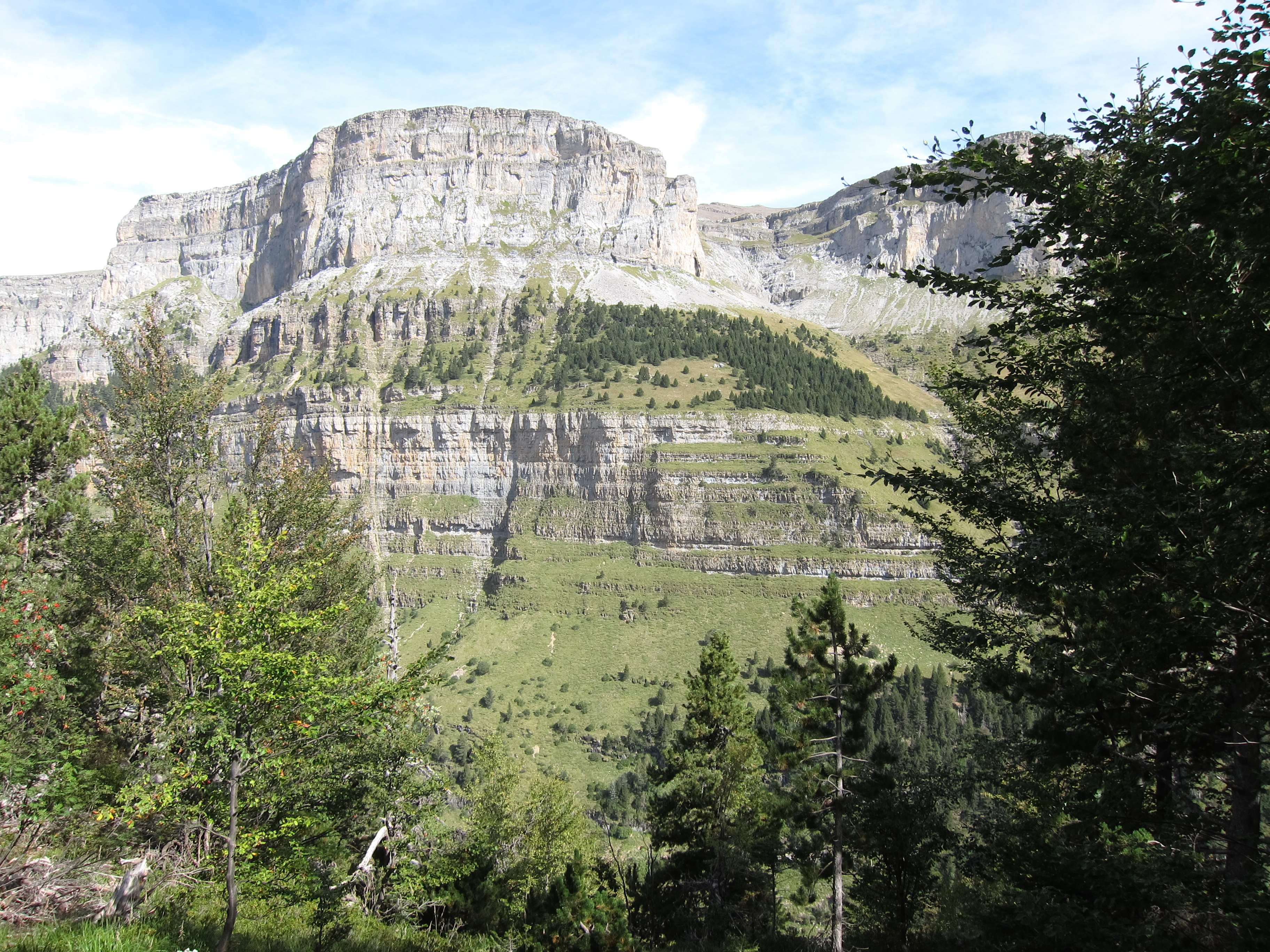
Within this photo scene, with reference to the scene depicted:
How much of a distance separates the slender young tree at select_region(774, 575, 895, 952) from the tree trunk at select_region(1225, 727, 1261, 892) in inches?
471

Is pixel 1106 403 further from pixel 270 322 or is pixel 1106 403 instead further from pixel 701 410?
pixel 270 322

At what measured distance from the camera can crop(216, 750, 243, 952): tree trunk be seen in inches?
320

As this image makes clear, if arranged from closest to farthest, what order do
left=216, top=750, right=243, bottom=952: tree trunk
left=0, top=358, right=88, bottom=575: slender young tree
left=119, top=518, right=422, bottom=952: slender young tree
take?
1. left=216, top=750, right=243, bottom=952: tree trunk
2. left=119, top=518, right=422, bottom=952: slender young tree
3. left=0, top=358, right=88, bottom=575: slender young tree

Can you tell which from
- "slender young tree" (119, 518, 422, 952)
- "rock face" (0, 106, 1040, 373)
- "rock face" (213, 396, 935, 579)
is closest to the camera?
"slender young tree" (119, 518, 422, 952)

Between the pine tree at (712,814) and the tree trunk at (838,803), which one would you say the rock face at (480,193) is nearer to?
the pine tree at (712,814)

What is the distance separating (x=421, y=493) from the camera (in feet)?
392

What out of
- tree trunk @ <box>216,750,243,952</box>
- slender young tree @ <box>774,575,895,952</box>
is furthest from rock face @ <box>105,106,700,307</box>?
tree trunk @ <box>216,750,243,952</box>

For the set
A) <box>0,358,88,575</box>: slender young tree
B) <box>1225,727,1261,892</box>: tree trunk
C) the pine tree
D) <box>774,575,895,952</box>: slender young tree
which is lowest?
the pine tree

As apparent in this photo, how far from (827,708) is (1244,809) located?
13528mm

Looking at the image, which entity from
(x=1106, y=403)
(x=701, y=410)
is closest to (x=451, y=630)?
(x=701, y=410)

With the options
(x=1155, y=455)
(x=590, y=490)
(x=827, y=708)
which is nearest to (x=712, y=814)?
(x=827, y=708)

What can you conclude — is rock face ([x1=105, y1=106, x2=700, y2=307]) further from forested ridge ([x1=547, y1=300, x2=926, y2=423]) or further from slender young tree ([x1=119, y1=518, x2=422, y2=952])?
slender young tree ([x1=119, y1=518, x2=422, y2=952])

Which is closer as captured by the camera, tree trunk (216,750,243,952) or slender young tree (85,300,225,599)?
tree trunk (216,750,243,952)

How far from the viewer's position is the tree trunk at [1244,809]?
7.35 metres
